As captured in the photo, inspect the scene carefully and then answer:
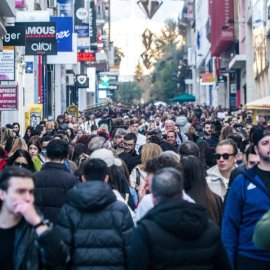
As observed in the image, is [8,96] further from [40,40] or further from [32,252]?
[32,252]

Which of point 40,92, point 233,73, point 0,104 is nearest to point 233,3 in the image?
point 233,73

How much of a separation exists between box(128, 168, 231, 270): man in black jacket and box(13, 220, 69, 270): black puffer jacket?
1.45 ft

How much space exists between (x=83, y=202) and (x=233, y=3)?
227ft

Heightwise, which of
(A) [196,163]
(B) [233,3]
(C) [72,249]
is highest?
(B) [233,3]

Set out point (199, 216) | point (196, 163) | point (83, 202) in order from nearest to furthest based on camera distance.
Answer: point (199, 216)
point (83, 202)
point (196, 163)

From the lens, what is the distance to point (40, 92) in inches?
1764

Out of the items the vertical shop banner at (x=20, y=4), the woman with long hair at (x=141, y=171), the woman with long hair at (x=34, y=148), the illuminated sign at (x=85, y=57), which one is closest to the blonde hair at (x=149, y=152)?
the woman with long hair at (x=141, y=171)

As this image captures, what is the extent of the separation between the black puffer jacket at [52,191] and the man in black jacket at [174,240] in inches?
106

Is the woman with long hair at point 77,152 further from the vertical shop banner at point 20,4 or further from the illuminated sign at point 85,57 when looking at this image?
the illuminated sign at point 85,57

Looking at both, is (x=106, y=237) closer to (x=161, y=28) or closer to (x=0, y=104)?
(x=0, y=104)

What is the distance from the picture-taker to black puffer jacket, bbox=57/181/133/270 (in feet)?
20.5

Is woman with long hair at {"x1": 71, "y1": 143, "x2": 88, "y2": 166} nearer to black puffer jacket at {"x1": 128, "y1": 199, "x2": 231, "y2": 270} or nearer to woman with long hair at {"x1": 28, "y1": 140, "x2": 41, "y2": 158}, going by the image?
woman with long hair at {"x1": 28, "y1": 140, "x2": 41, "y2": 158}

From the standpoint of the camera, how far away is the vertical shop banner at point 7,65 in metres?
25.1

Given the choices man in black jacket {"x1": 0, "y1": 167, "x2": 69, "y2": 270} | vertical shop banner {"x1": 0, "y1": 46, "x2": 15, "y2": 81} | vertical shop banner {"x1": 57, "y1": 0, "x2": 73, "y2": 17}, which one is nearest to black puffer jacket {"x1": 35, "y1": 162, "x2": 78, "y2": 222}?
man in black jacket {"x1": 0, "y1": 167, "x2": 69, "y2": 270}
